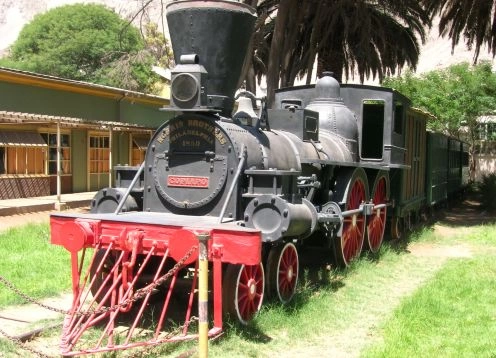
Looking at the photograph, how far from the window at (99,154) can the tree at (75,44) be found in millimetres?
21889

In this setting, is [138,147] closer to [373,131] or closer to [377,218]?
[373,131]

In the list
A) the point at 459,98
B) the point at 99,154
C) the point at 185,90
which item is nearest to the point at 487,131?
the point at 459,98

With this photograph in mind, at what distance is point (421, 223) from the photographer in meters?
13.8

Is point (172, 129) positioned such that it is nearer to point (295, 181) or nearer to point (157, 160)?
point (157, 160)

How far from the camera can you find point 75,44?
156 ft

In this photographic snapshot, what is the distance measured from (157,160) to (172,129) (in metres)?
0.36

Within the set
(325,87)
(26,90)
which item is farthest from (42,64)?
(325,87)

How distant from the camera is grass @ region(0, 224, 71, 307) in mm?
6891

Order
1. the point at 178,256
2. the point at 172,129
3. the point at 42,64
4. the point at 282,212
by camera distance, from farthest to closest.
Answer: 1. the point at 42,64
2. the point at 172,129
3. the point at 282,212
4. the point at 178,256

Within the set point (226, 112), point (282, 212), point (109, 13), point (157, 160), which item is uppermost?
point (109, 13)

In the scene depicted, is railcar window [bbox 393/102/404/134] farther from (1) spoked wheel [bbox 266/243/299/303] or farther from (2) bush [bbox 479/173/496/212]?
(2) bush [bbox 479/173/496/212]

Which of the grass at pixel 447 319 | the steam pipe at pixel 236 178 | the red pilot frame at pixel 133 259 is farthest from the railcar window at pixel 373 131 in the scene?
the red pilot frame at pixel 133 259

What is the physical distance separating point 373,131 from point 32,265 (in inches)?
256

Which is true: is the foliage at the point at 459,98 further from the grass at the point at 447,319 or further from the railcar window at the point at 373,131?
the grass at the point at 447,319
